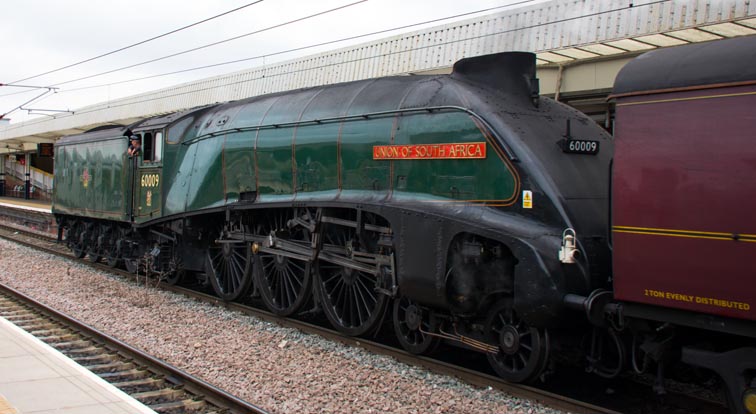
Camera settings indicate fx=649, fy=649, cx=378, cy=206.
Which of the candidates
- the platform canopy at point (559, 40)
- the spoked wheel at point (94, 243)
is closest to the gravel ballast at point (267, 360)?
the spoked wheel at point (94, 243)

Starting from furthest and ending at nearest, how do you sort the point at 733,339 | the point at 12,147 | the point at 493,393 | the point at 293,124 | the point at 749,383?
the point at 12,147, the point at 293,124, the point at 493,393, the point at 733,339, the point at 749,383

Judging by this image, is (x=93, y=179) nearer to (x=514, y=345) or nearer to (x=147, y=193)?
(x=147, y=193)

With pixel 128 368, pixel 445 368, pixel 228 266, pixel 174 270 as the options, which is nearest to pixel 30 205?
pixel 174 270

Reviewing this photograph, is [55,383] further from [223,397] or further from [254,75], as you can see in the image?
[254,75]

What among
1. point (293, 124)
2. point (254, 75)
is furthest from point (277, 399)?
point (254, 75)

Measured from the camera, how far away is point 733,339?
5.07 m

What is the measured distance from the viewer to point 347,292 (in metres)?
9.26

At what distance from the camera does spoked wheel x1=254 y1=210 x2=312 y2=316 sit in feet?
32.7

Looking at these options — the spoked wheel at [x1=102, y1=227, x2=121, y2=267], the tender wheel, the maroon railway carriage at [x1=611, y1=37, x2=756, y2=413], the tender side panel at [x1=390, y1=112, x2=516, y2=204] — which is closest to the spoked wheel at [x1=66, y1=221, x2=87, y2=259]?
the spoked wheel at [x1=102, y1=227, x2=121, y2=267]

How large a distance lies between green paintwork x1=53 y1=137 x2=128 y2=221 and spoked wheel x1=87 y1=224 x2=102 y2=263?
0.50 meters

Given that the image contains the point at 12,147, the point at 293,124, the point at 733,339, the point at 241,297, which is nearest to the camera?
the point at 733,339

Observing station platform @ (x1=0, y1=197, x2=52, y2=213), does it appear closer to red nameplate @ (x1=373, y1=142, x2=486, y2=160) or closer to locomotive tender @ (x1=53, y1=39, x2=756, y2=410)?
locomotive tender @ (x1=53, y1=39, x2=756, y2=410)

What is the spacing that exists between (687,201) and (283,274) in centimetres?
674

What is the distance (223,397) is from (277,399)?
54 cm
